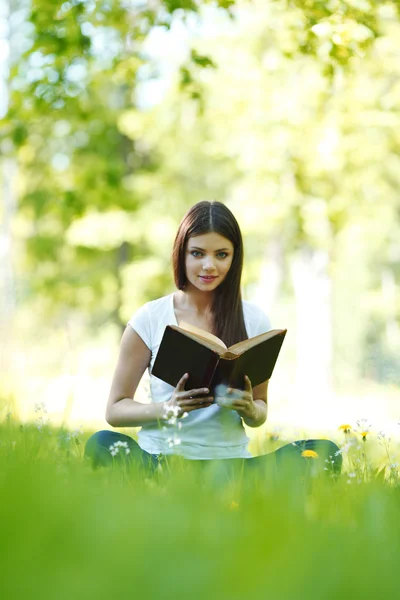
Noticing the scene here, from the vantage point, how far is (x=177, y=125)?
577 inches

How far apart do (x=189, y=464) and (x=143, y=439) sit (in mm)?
899

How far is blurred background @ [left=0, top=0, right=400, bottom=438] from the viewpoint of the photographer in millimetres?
4891

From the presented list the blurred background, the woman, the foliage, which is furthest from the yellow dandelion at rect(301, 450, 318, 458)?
the foliage

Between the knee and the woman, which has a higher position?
the woman

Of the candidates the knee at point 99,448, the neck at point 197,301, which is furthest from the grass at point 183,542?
the neck at point 197,301

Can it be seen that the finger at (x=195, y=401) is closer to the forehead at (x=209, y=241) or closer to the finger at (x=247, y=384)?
the finger at (x=247, y=384)

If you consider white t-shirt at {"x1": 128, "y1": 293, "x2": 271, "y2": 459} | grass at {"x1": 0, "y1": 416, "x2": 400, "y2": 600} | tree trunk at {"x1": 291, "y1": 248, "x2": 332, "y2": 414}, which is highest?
tree trunk at {"x1": 291, "y1": 248, "x2": 332, "y2": 414}

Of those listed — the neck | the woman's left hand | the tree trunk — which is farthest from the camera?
the tree trunk

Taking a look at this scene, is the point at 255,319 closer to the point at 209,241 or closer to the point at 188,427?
the point at 209,241

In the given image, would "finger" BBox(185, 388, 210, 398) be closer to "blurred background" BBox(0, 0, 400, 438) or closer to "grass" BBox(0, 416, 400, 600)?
"blurred background" BBox(0, 0, 400, 438)

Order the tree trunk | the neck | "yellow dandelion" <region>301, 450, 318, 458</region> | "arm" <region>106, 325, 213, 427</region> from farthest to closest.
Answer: the tree trunk → the neck → "arm" <region>106, 325, 213, 427</region> → "yellow dandelion" <region>301, 450, 318, 458</region>

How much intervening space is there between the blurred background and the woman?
0.22m

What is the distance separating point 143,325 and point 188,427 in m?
0.50

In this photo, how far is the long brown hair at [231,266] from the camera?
10.8 ft
